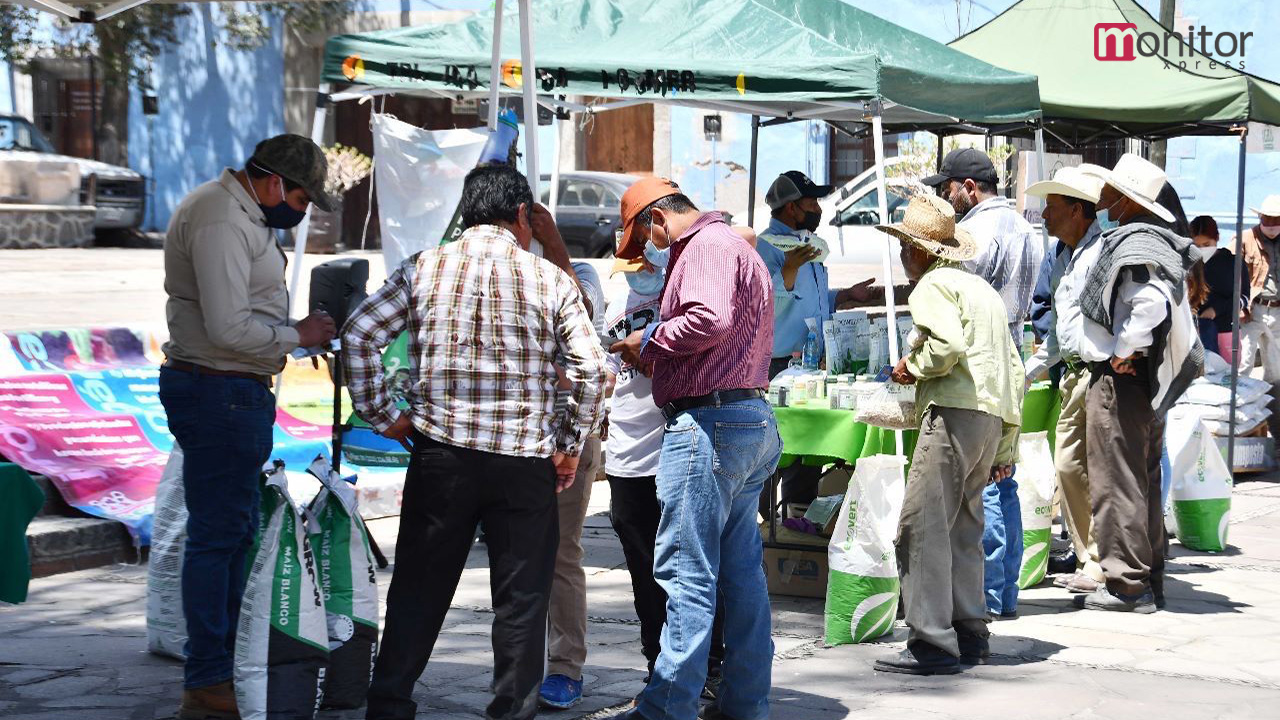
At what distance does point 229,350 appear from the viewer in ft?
15.8

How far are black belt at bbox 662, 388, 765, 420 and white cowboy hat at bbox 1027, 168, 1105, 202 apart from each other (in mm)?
2703

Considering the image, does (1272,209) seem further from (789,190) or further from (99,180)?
(99,180)

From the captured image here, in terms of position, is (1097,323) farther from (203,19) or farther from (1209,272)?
(203,19)

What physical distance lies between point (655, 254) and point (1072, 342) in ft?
9.08

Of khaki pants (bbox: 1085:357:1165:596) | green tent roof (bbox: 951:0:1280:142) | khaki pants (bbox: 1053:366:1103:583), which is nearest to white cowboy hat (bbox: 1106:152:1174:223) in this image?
khaki pants (bbox: 1085:357:1165:596)

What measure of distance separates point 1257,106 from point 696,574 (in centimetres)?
694

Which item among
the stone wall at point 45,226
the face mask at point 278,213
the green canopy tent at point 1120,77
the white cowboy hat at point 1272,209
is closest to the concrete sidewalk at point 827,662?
the face mask at point 278,213

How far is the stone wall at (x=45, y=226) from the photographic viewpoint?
22.7 m

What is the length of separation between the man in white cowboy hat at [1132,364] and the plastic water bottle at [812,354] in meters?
1.22

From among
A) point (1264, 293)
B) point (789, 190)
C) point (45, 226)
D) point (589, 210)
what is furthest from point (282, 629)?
point (45, 226)

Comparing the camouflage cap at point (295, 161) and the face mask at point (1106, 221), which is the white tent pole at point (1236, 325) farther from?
the camouflage cap at point (295, 161)

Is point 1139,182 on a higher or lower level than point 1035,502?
higher

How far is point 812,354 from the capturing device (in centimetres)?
725

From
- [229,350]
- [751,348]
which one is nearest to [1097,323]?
[751,348]
